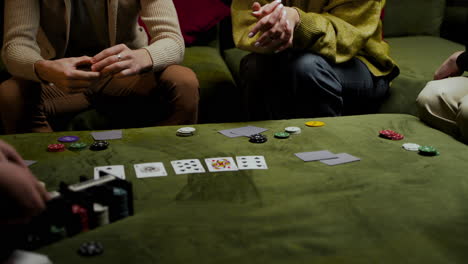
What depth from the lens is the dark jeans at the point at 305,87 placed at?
1909 millimetres

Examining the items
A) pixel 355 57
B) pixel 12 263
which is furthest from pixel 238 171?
pixel 355 57

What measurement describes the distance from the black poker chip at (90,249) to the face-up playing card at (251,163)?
46cm

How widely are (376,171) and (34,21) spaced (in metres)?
1.32

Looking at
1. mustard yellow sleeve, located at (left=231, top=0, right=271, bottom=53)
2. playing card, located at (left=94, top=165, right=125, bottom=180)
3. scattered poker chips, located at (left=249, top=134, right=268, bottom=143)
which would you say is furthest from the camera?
mustard yellow sleeve, located at (left=231, top=0, right=271, bottom=53)

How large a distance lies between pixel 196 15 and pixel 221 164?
1.64m

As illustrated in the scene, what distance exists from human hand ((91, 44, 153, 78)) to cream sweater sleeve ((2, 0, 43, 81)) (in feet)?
0.87

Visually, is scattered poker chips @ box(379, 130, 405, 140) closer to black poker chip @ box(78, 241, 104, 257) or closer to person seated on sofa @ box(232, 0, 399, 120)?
person seated on sofa @ box(232, 0, 399, 120)

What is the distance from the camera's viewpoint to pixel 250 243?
887 mm

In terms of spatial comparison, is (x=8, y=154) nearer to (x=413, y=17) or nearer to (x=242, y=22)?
(x=242, y=22)

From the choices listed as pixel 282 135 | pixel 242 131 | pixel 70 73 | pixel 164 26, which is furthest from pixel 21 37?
pixel 282 135

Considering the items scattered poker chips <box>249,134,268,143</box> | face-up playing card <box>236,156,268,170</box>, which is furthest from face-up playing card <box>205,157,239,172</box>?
scattered poker chips <box>249,134,268,143</box>

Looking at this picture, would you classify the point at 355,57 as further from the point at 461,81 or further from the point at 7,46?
the point at 7,46

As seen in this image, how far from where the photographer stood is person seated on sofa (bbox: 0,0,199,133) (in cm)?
175

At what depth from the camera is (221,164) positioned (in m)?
1.25
